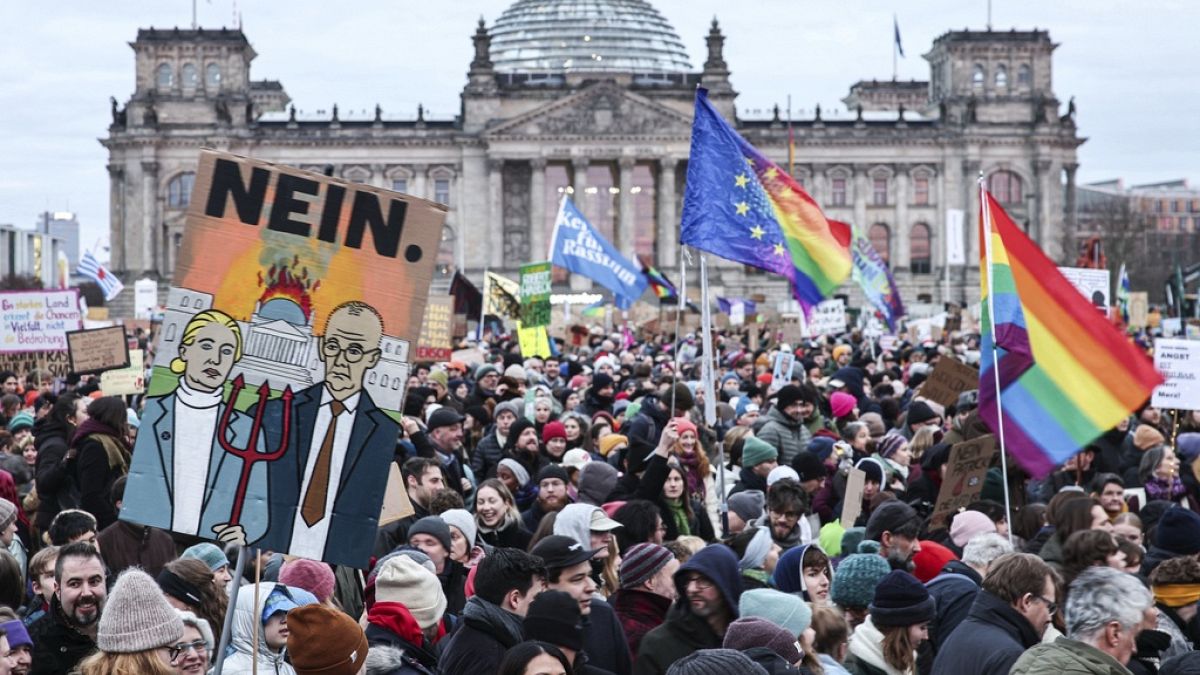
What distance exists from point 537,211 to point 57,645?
80.2 metres

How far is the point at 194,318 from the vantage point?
641 centimetres

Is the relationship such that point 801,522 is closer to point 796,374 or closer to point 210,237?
point 210,237

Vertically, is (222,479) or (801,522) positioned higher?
(222,479)

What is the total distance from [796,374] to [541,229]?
2653 inches

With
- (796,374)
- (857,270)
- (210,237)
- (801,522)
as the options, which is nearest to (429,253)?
(210,237)

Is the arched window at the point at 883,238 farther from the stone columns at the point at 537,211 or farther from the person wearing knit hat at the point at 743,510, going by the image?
the person wearing knit hat at the point at 743,510

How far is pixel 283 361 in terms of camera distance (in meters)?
6.47

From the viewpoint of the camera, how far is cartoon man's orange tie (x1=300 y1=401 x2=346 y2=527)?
6453mm

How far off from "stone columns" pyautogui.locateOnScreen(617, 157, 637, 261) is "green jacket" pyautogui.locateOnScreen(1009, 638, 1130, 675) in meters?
80.4

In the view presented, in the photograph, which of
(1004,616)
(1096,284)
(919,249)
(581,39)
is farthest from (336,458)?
(581,39)

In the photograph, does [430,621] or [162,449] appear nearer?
[162,449]

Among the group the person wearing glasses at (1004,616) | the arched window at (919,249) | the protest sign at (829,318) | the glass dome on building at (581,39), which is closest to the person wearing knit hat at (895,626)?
the person wearing glasses at (1004,616)

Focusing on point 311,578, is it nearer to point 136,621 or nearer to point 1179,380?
point 136,621

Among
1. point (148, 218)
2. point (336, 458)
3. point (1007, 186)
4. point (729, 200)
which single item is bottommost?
point (336, 458)
